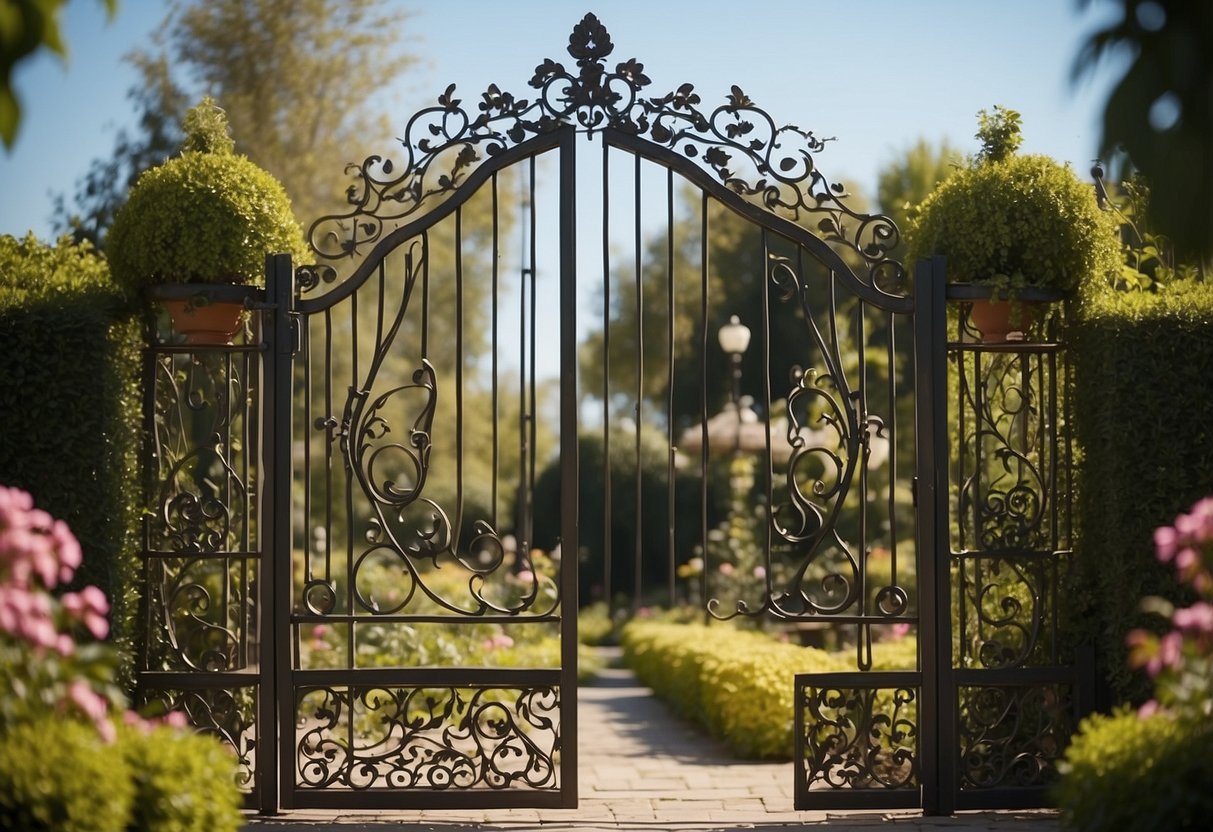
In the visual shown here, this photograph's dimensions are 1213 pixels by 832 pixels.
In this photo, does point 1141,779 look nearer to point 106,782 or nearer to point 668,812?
point 106,782

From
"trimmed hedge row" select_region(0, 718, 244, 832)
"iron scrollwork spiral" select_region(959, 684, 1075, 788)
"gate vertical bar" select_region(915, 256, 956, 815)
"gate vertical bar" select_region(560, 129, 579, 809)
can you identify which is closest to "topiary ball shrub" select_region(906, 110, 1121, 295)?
"gate vertical bar" select_region(915, 256, 956, 815)

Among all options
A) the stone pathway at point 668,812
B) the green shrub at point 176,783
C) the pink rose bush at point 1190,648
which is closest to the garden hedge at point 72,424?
the stone pathway at point 668,812

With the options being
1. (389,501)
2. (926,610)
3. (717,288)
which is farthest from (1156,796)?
(717,288)

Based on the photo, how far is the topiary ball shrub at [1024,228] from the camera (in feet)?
20.1

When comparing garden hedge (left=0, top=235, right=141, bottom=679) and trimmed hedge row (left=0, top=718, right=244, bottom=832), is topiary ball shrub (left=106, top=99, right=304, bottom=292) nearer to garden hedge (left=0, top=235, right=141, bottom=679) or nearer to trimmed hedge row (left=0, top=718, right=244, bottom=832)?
garden hedge (left=0, top=235, right=141, bottom=679)

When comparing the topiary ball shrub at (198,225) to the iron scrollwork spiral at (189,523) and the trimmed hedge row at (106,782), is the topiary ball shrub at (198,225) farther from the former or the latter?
the trimmed hedge row at (106,782)

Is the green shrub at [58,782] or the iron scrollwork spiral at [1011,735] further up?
the green shrub at [58,782]

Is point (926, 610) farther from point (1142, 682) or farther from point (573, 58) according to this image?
point (573, 58)

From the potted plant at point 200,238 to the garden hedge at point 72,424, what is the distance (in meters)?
0.31

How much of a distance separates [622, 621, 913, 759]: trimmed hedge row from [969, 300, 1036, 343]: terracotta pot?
7.76 ft

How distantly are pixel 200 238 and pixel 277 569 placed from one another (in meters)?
1.53

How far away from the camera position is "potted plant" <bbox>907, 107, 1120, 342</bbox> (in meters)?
6.12

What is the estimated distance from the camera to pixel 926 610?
6.13 meters

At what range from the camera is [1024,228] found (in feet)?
20.0
